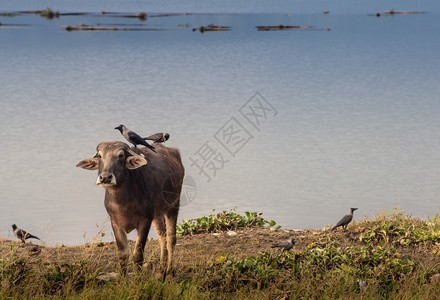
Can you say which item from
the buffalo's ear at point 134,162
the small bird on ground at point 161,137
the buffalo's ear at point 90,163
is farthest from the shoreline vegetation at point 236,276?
the small bird on ground at point 161,137

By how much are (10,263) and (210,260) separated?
2.77 meters

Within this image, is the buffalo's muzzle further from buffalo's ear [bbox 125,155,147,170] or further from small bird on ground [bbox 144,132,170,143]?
small bird on ground [bbox 144,132,170,143]

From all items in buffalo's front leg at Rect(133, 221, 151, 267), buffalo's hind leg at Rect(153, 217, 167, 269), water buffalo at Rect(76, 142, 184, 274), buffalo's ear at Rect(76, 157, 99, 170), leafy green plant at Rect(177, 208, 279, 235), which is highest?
buffalo's ear at Rect(76, 157, 99, 170)

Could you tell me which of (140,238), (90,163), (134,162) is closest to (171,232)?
(140,238)

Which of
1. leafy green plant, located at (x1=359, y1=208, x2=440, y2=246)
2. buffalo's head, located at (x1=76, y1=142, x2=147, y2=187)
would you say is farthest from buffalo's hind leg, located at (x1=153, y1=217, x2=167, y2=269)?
leafy green plant, located at (x1=359, y1=208, x2=440, y2=246)

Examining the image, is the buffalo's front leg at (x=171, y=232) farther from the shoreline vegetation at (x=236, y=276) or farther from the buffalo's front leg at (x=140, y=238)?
the buffalo's front leg at (x=140, y=238)

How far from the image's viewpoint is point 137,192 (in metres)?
9.59

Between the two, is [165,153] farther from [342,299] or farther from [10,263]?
[342,299]

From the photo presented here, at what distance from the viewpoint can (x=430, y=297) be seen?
947cm

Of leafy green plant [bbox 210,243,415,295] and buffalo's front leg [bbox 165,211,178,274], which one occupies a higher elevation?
buffalo's front leg [bbox 165,211,178,274]

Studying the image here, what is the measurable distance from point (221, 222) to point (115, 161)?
5150mm

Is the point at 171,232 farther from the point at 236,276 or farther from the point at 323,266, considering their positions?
the point at 323,266

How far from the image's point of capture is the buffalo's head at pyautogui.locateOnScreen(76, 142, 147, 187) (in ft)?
30.1

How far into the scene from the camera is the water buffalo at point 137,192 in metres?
9.24
